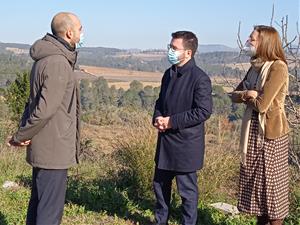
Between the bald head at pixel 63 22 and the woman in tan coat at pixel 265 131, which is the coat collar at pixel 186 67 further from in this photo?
the bald head at pixel 63 22

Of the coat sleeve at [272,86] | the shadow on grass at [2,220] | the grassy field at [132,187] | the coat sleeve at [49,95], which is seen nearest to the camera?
the coat sleeve at [49,95]

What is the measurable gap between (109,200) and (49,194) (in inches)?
80.1

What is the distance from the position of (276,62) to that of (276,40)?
191mm

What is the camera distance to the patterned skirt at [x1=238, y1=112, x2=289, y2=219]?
4.01 m

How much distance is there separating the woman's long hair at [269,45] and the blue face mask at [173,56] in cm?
71

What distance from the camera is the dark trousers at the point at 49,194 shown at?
351cm

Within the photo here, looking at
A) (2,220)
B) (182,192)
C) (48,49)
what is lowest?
(2,220)

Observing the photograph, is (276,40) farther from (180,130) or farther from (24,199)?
(24,199)

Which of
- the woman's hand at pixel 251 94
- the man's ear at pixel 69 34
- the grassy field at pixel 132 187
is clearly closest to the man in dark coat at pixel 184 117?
the woman's hand at pixel 251 94

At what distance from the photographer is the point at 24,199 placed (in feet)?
17.9

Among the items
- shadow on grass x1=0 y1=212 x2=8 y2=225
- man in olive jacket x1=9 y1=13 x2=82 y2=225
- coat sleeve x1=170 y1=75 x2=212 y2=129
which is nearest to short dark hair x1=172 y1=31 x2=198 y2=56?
coat sleeve x1=170 y1=75 x2=212 y2=129

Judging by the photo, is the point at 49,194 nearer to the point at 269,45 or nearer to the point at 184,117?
the point at 184,117

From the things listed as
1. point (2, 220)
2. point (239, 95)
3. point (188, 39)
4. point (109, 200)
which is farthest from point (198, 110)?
point (2, 220)

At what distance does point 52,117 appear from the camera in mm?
3369
